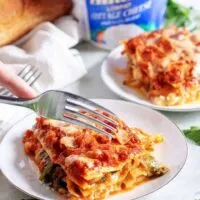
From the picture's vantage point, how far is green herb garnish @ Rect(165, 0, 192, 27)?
2.20m

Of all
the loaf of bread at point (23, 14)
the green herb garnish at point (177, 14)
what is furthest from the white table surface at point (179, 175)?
the green herb garnish at point (177, 14)

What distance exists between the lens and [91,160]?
48.9 inches

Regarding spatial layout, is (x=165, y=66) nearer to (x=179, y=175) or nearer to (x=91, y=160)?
(x=179, y=175)

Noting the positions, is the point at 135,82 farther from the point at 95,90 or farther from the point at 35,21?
the point at 35,21

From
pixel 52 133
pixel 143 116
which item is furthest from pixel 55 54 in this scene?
pixel 52 133

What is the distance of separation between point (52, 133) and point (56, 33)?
737mm

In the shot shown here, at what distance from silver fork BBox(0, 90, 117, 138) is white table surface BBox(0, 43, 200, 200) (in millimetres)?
202

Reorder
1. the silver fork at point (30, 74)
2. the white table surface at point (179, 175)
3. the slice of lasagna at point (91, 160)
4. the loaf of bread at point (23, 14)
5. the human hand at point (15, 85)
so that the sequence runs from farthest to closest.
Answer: the loaf of bread at point (23, 14) < the silver fork at point (30, 74) < the human hand at point (15, 85) < the white table surface at point (179, 175) < the slice of lasagna at point (91, 160)

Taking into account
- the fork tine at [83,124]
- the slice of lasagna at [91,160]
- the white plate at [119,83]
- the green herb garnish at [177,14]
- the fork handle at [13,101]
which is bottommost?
the green herb garnish at [177,14]

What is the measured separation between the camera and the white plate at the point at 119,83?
1644 millimetres

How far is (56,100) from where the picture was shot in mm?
1387

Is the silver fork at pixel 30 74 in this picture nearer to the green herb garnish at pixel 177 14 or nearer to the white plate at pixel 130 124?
the white plate at pixel 130 124

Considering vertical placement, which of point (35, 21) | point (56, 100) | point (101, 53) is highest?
point (56, 100)

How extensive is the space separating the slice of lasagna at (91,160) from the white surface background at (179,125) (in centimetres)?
7
